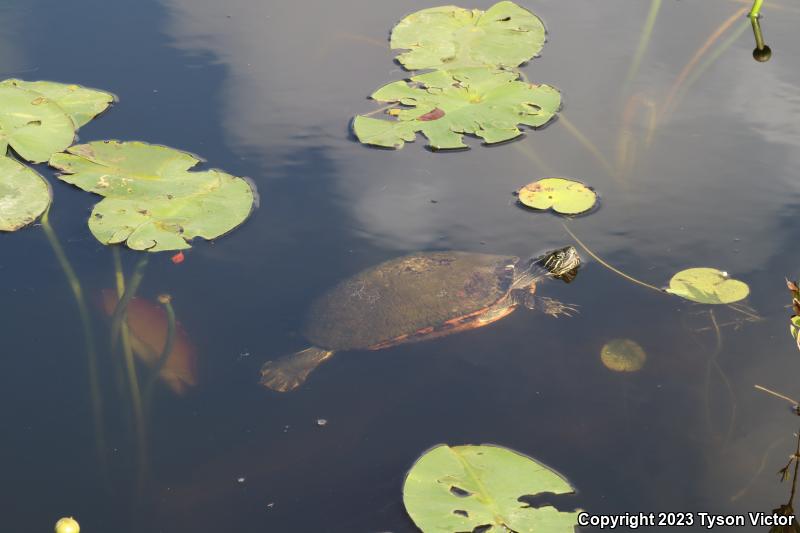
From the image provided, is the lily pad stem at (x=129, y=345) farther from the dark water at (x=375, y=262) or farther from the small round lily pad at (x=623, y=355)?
the small round lily pad at (x=623, y=355)

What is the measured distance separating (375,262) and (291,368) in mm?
832

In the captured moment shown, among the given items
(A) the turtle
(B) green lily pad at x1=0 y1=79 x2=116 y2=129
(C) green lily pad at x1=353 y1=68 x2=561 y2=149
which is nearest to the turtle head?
(A) the turtle

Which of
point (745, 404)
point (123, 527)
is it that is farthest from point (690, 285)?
point (123, 527)

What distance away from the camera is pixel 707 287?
394 cm

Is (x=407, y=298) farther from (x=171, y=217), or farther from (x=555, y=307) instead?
(x=171, y=217)

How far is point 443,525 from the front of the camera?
289 centimetres

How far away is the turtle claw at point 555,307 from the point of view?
13.0 ft

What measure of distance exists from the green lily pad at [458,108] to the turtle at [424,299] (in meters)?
1.03

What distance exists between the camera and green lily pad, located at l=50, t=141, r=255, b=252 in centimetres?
429

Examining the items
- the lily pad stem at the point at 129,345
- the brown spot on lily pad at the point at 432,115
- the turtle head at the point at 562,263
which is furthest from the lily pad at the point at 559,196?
the lily pad stem at the point at 129,345

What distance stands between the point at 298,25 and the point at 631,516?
14.5ft

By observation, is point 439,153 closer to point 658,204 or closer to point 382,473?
point 658,204

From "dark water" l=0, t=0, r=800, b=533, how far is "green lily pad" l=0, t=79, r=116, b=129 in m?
0.08

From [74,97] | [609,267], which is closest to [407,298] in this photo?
[609,267]
